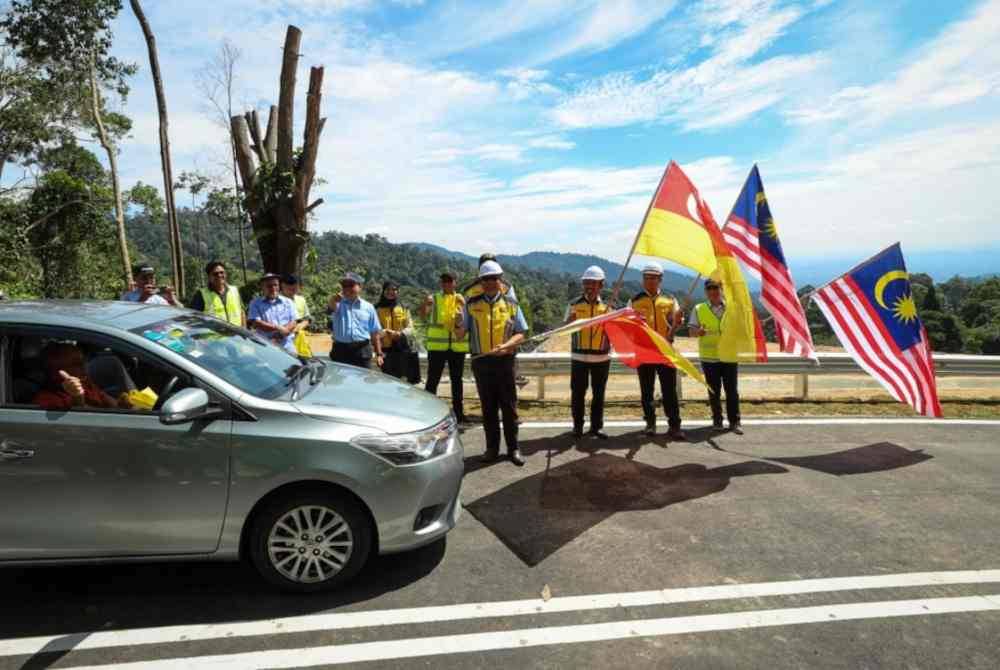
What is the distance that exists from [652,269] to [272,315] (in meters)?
4.27

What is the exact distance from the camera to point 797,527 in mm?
4441

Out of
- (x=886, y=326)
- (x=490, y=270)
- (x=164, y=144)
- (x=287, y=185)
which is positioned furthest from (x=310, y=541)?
(x=164, y=144)

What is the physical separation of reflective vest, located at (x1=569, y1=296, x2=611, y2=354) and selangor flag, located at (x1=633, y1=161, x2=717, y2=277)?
31.1 inches

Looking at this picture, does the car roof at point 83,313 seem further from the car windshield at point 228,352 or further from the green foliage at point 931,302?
the green foliage at point 931,302

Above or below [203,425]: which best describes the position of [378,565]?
below

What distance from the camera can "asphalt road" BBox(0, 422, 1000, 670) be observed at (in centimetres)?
299

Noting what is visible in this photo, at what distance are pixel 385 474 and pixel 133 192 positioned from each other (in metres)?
31.0

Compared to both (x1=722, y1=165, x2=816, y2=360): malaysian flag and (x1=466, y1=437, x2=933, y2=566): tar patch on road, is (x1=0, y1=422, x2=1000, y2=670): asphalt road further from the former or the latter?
(x1=722, y1=165, x2=816, y2=360): malaysian flag

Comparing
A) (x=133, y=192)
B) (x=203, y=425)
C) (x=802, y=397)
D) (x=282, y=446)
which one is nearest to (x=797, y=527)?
→ (x=282, y=446)

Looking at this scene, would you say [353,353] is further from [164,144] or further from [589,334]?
[164,144]

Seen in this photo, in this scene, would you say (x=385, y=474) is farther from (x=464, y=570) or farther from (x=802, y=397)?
(x=802, y=397)

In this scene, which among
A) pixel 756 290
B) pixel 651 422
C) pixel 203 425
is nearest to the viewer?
pixel 203 425

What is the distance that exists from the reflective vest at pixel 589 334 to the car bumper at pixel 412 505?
3.05m

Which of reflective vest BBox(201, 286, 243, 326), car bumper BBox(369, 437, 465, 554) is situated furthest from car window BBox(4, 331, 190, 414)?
reflective vest BBox(201, 286, 243, 326)
